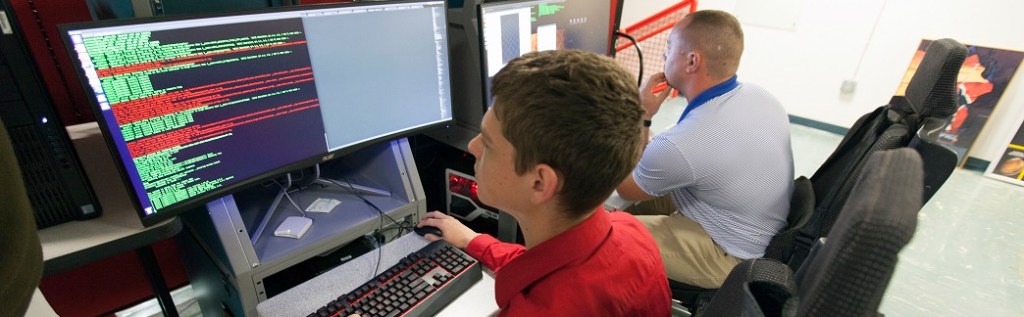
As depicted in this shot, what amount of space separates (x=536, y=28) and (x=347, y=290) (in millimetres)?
961

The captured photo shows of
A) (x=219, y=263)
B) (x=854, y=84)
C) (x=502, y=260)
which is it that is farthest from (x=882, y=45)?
(x=219, y=263)

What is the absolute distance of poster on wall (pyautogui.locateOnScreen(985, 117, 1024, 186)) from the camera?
115 inches

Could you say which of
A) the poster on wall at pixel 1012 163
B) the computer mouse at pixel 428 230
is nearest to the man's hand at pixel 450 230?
the computer mouse at pixel 428 230

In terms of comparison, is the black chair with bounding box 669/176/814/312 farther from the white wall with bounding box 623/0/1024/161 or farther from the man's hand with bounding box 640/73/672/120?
the white wall with bounding box 623/0/1024/161

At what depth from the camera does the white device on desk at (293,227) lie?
1057 millimetres

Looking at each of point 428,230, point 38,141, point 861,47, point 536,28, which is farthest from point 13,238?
point 861,47

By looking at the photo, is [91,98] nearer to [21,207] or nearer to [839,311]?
[21,207]

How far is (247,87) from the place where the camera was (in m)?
0.91

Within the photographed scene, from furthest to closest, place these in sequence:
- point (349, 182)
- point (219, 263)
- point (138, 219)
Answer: point (349, 182)
point (219, 263)
point (138, 219)

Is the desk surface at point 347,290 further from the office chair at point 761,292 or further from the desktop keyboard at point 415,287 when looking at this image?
the office chair at point 761,292

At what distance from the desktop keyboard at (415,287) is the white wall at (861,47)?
3.63 meters

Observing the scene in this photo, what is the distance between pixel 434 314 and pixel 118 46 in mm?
709

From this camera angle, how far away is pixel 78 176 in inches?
30.3

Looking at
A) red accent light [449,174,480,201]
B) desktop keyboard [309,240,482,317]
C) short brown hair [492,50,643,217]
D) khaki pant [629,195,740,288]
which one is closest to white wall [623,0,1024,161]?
khaki pant [629,195,740,288]
